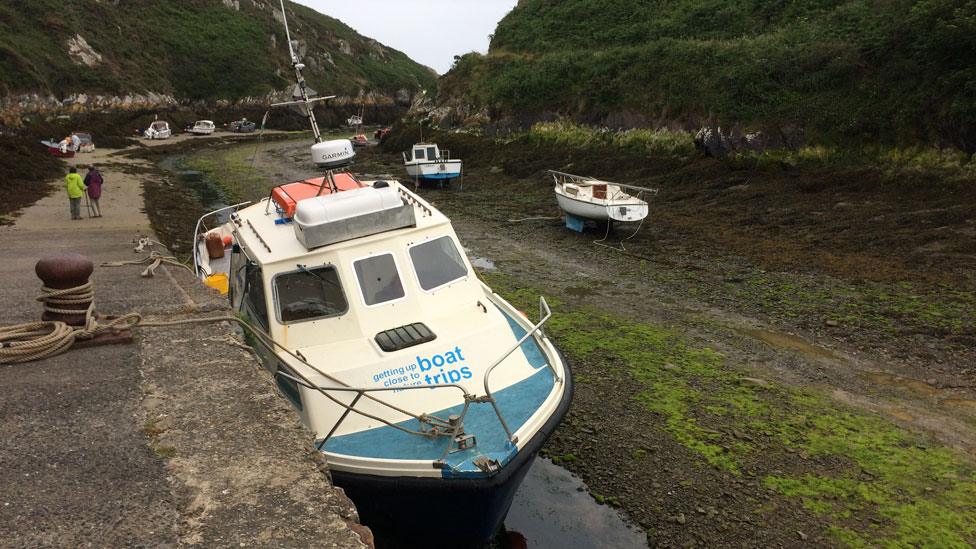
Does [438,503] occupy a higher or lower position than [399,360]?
lower

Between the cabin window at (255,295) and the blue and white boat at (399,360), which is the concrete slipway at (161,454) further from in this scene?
the cabin window at (255,295)

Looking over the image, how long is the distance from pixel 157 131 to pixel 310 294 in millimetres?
56623

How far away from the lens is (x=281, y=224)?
360 inches

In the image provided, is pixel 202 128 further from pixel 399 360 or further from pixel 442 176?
pixel 399 360

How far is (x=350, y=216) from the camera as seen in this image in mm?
8062

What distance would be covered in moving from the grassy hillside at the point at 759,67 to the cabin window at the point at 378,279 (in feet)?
60.4

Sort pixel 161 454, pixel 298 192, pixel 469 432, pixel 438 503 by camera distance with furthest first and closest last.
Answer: pixel 298 192, pixel 469 432, pixel 438 503, pixel 161 454

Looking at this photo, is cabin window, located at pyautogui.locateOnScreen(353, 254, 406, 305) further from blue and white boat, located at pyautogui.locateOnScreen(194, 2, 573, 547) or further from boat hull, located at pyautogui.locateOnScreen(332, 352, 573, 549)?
boat hull, located at pyautogui.locateOnScreen(332, 352, 573, 549)

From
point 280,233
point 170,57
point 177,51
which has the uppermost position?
point 177,51

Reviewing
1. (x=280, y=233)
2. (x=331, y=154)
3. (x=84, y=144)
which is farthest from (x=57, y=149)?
(x=280, y=233)

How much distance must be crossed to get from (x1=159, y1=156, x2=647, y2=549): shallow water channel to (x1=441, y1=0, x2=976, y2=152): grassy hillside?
17436mm

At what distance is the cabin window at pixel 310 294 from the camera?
7844mm

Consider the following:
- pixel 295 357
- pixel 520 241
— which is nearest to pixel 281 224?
pixel 295 357

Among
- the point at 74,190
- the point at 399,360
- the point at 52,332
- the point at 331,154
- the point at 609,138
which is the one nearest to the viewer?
the point at 52,332
